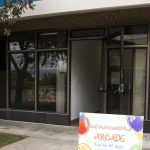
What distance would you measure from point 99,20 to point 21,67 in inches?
140

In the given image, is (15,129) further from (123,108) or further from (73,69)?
(123,108)

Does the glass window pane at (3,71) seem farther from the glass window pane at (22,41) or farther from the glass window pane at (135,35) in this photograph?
the glass window pane at (135,35)

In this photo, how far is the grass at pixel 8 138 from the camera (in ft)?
25.0

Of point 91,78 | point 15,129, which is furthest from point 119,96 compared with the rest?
point 15,129

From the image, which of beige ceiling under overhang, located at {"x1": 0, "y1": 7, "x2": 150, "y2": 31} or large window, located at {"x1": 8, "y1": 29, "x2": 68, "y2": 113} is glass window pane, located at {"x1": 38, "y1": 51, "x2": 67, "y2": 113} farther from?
beige ceiling under overhang, located at {"x1": 0, "y1": 7, "x2": 150, "y2": 31}

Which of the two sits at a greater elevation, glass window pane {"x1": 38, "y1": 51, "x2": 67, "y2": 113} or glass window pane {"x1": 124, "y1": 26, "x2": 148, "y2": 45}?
glass window pane {"x1": 124, "y1": 26, "x2": 148, "y2": 45}

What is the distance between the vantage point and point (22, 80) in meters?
10.7

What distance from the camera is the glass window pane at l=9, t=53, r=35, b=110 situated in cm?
1041

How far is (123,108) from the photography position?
8.82 metres

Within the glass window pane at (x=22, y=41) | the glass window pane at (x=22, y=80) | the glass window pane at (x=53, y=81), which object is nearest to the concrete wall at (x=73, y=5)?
the glass window pane at (x=53, y=81)

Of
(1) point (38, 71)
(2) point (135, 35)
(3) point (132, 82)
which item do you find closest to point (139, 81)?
(3) point (132, 82)

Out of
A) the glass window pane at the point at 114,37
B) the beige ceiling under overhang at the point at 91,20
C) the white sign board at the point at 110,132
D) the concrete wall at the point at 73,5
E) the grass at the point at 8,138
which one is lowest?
the grass at the point at 8,138

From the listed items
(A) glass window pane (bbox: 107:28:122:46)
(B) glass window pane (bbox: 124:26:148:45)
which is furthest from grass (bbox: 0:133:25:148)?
(B) glass window pane (bbox: 124:26:148:45)

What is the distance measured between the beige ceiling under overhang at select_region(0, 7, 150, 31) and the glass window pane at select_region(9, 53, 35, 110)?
1237 millimetres
